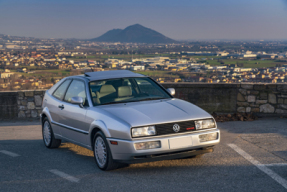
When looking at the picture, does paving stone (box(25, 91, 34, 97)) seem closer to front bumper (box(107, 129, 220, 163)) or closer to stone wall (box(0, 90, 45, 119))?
stone wall (box(0, 90, 45, 119))

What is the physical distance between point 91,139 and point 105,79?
1156 millimetres

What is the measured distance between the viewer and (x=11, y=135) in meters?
9.23

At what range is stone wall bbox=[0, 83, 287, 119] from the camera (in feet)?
33.6

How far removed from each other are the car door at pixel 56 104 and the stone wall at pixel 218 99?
4.67 m

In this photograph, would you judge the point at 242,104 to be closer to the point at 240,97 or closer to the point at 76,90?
the point at 240,97

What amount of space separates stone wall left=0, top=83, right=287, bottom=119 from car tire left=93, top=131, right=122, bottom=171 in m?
5.91

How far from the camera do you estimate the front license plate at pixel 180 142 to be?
4.94m

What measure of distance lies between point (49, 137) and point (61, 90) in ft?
3.24

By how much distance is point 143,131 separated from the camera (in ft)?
16.1

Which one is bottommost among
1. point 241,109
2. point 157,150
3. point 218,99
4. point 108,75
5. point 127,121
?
point 241,109

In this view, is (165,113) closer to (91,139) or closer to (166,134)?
(166,134)

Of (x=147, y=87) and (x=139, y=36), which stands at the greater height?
A: (x=139, y=36)

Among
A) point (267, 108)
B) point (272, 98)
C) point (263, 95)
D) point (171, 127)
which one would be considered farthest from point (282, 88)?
point (171, 127)

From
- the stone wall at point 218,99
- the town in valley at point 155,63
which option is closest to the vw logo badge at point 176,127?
the town in valley at point 155,63
